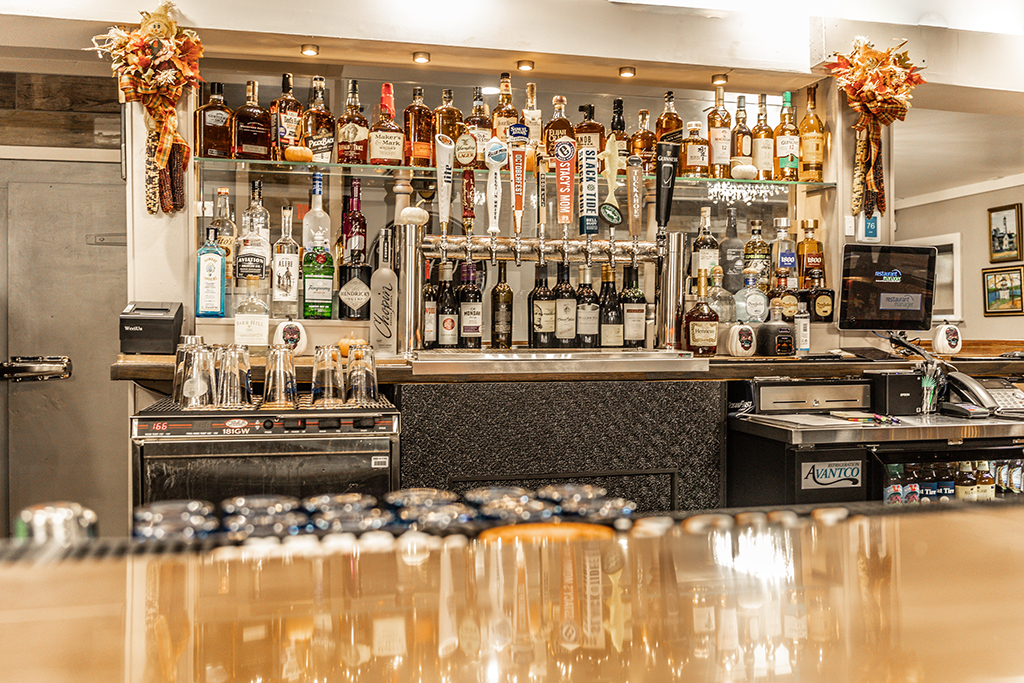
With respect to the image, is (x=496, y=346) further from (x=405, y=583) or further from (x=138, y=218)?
(x=405, y=583)

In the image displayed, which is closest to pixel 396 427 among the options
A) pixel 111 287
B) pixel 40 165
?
pixel 111 287

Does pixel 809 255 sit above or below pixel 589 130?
below

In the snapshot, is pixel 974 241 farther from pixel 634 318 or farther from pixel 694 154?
pixel 634 318

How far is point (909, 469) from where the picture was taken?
2047 millimetres

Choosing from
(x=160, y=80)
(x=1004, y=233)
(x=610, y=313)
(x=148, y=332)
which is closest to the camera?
(x=148, y=332)

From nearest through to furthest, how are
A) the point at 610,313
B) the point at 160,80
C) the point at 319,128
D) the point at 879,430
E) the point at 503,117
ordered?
the point at 879,430 → the point at 160,80 → the point at 610,313 → the point at 319,128 → the point at 503,117

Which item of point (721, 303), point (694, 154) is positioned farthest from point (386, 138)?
point (721, 303)

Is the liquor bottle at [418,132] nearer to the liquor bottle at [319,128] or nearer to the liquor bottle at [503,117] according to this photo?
the liquor bottle at [503,117]

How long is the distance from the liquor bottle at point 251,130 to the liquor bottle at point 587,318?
1181 mm

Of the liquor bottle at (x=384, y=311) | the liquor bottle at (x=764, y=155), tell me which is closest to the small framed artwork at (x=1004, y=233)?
the liquor bottle at (x=764, y=155)

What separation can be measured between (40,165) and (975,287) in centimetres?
795

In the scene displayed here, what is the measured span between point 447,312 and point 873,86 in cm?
177

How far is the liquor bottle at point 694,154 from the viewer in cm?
292

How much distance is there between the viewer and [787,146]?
298 cm
